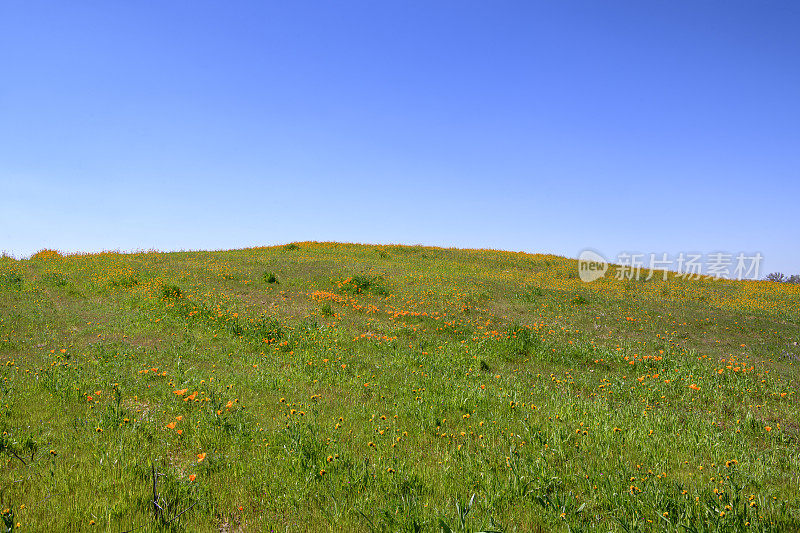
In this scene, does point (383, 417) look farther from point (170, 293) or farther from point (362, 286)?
point (362, 286)

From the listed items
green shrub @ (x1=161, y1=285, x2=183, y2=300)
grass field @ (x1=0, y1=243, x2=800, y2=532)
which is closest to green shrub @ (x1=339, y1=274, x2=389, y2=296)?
grass field @ (x1=0, y1=243, x2=800, y2=532)

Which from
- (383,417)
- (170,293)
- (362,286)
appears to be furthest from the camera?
(362,286)

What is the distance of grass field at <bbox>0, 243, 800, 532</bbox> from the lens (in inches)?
168

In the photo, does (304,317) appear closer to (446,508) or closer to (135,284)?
(135,284)

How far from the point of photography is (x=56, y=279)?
1984 centimetres

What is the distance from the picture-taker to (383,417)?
648 cm

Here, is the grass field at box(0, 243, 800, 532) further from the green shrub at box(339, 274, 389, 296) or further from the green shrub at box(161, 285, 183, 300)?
the green shrub at box(339, 274, 389, 296)

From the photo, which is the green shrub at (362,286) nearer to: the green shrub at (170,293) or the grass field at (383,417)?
the grass field at (383,417)

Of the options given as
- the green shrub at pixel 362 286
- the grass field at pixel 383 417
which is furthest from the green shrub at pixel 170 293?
the green shrub at pixel 362 286

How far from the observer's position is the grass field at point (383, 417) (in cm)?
427

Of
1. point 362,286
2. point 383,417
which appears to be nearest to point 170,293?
point 362,286

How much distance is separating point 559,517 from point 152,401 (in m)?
6.77

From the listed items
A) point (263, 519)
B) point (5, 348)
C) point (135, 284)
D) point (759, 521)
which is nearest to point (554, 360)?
point (759, 521)

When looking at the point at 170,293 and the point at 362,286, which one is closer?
the point at 170,293
